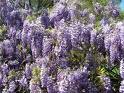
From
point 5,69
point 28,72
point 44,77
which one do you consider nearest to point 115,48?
point 44,77

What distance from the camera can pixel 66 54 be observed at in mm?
11180

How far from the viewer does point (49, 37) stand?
1162 centimetres

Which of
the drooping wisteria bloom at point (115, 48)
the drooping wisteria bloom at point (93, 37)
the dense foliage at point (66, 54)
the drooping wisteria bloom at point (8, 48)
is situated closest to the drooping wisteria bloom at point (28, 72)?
the dense foliage at point (66, 54)

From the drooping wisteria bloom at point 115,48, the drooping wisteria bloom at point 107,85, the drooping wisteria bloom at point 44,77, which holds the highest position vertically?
the drooping wisteria bloom at point 115,48

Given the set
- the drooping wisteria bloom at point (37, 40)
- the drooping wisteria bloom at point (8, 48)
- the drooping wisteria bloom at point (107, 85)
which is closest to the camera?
the drooping wisteria bloom at point (107, 85)

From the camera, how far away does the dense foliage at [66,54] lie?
1035 cm

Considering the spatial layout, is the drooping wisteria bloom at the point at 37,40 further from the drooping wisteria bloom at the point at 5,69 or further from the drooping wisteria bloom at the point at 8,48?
the drooping wisteria bloom at the point at 8,48

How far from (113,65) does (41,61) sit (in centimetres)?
187

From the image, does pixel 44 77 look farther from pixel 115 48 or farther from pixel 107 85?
pixel 115 48

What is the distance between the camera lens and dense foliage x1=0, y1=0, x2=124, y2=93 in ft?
34.0

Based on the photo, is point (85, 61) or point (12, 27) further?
point (12, 27)

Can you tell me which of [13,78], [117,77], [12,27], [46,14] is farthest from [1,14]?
[117,77]

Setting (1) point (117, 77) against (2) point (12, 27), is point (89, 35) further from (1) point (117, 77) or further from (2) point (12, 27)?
(2) point (12, 27)

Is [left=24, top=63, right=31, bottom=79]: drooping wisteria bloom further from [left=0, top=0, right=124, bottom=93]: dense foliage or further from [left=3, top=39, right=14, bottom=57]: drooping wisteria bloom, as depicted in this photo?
[left=3, top=39, right=14, bottom=57]: drooping wisteria bloom
